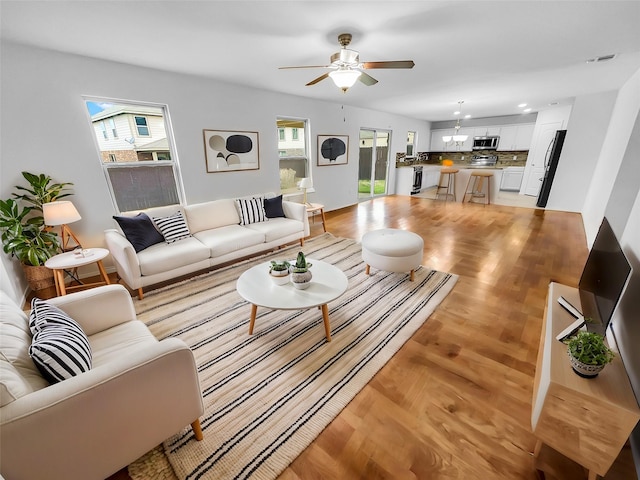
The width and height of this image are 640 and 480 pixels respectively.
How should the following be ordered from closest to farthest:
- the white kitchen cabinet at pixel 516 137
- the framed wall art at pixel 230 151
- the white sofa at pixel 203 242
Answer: the white sofa at pixel 203 242
the framed wall art at pixel 230 151
the white kitchen cabinet at pixel 516 137

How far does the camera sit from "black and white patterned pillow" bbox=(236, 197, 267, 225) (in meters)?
3.73

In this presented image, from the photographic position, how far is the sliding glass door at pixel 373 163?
6852 millimetres

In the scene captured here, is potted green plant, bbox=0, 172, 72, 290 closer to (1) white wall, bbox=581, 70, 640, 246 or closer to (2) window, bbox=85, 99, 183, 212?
(2) window, bbox=85, 99, 183, 212

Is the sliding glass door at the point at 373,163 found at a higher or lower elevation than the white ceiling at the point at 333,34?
lower

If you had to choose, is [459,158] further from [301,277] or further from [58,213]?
[58,213]

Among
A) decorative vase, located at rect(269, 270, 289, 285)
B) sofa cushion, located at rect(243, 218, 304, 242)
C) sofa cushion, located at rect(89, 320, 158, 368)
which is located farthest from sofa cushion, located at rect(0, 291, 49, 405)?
sofa cushion, located at rect(243, 218, 304, 242)

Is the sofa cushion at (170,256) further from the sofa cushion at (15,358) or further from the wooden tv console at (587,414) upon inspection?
the wooden tv console at (587,414)

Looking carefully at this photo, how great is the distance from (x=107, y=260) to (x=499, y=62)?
5280 mm

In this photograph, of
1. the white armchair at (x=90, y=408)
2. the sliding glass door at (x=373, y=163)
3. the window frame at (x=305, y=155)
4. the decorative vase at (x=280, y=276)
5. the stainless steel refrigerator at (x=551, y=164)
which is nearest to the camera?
the white armchair at (x=90, y=408)

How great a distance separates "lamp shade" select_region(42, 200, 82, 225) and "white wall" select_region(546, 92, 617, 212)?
814 cm

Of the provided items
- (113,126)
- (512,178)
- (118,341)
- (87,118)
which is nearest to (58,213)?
(87,118)

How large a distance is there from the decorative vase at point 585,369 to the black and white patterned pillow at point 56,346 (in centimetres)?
216

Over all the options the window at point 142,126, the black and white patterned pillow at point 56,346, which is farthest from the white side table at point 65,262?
the window at point 142,126

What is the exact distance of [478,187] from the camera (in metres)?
6.66
